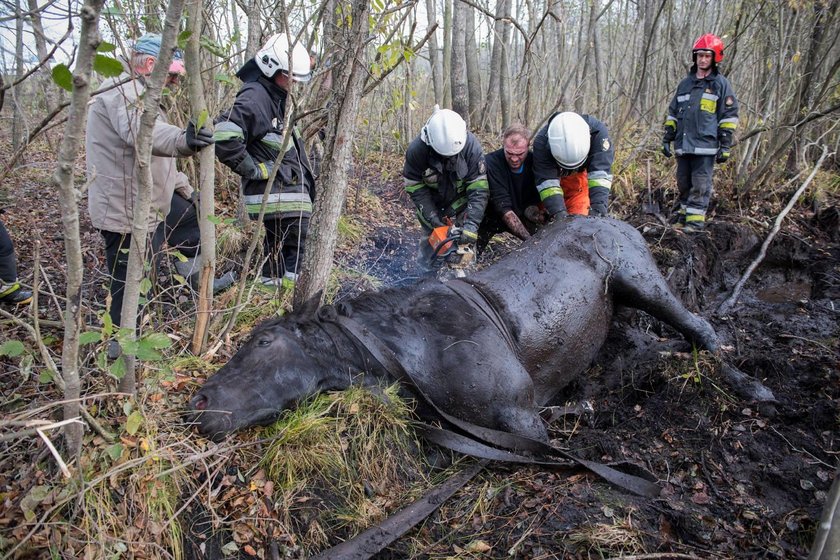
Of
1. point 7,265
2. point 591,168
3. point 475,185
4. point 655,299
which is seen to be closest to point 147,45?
point 7,265

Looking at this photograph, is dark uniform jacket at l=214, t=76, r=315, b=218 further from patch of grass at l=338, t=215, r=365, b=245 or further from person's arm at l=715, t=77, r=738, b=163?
person's arm at l=715, t=77, r=738, b=163

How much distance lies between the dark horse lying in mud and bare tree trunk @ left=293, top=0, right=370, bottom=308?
1.09 feet

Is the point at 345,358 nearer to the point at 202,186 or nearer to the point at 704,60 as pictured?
the point at 202,186

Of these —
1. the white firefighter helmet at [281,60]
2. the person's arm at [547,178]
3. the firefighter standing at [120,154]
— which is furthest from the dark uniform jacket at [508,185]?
the firefighter standing at [120,154]

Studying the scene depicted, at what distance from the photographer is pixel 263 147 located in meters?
4.56

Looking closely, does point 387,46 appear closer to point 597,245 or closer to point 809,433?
point 597,245

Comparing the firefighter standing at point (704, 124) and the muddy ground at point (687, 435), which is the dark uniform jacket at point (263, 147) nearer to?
the muddy ground at point (687, 435)

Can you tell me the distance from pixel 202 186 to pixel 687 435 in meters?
3.30

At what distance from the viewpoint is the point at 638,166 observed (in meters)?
8.25

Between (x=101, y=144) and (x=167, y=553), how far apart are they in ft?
8.71

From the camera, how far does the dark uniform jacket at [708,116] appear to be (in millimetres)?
6434

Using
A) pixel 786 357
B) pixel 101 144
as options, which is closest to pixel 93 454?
pixel 101 144

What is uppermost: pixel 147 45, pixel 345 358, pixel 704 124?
pixel 147 45

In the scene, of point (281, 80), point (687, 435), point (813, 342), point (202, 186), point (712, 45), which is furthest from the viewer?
point (712, 45)
